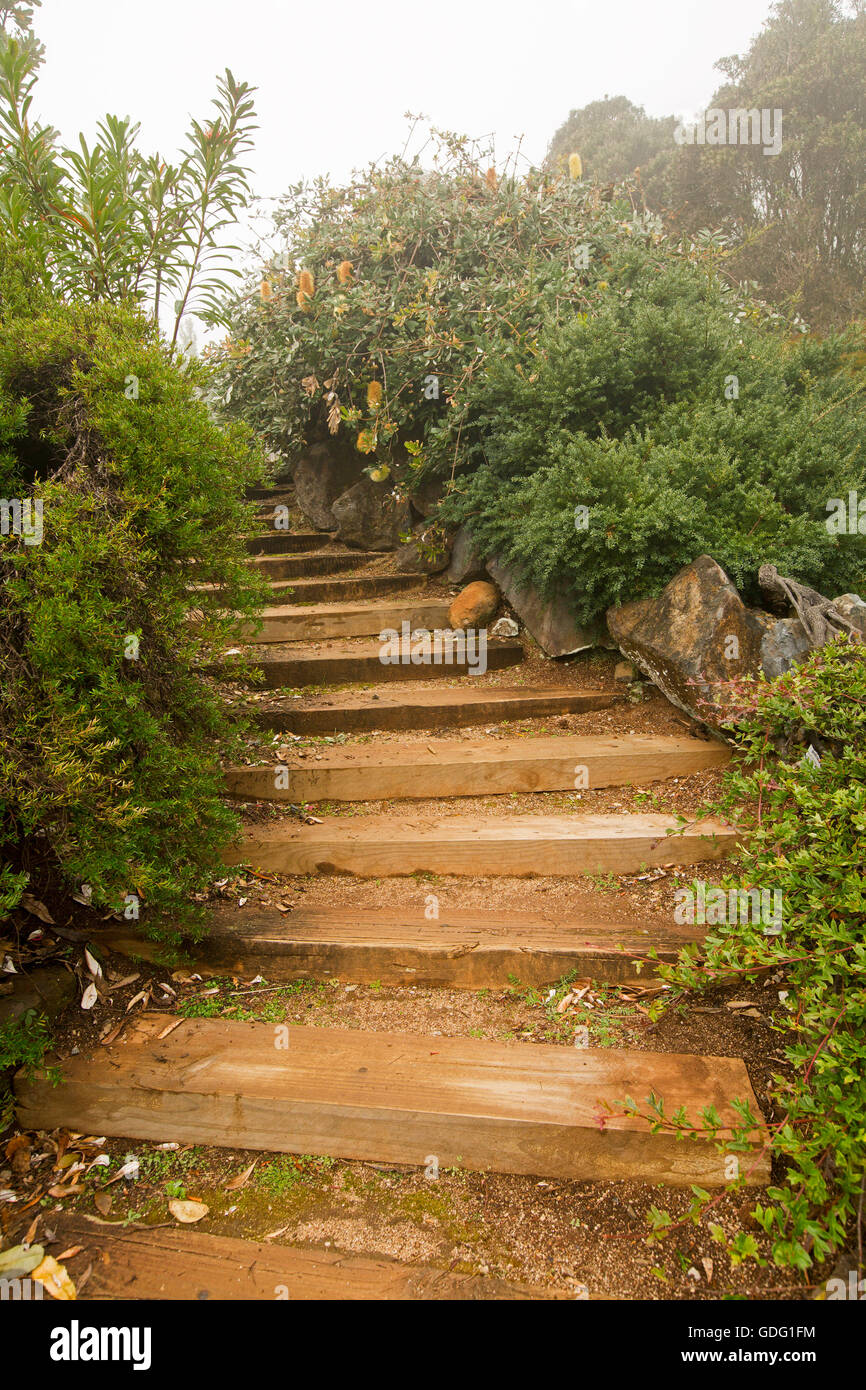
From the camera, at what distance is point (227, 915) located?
99.3 inches

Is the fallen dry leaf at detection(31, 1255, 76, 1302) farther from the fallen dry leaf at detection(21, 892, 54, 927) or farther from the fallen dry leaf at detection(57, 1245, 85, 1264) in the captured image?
the fallen dry leaf at detection(21, 892, 54, 927)

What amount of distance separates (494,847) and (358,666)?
1746 millimetres

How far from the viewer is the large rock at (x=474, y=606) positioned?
4.62 m

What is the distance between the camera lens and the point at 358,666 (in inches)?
167

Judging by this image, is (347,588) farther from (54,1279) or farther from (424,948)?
(54,1279)

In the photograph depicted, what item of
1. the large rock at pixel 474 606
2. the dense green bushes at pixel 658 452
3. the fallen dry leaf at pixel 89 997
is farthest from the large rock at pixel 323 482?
the fallen dry leaf at pixel 89 997

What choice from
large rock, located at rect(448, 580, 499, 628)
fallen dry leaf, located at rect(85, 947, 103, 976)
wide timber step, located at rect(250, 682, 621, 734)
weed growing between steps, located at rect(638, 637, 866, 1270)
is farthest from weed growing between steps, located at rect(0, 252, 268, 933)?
large rock, located at rect(448, 580, 499, 628)

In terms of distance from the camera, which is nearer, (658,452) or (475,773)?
(475,773)

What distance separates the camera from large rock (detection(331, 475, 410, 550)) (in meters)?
5.78

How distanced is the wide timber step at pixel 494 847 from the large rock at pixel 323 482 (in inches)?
146

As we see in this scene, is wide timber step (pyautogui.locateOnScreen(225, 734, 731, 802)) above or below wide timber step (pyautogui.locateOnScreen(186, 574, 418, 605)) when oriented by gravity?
below

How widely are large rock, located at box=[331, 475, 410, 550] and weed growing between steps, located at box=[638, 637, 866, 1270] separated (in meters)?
3.71

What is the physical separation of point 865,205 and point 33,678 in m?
16.9

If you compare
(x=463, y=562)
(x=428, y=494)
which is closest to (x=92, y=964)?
(x=463, y=562)
